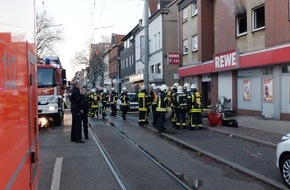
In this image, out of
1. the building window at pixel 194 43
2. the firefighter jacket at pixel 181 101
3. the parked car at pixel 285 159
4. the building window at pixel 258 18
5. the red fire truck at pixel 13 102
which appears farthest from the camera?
the building window at pixel 194 43

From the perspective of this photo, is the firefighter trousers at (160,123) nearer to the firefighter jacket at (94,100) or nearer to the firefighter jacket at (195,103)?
the firefighter jacket at (195,103)

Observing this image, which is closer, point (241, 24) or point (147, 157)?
point (147, 157)

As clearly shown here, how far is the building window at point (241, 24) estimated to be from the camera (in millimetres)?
22525

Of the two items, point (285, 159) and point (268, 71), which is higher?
point (268, 71)

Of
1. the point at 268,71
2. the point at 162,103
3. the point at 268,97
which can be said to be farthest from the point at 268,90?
the point at 162,103

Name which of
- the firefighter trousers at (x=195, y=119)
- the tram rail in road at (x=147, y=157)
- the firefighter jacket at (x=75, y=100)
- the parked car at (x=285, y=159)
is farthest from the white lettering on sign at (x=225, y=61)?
the parked car at (x=285, y=159)

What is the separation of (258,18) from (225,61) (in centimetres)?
353

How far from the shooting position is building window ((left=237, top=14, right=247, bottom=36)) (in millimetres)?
22525

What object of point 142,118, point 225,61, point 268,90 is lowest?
point 142,118

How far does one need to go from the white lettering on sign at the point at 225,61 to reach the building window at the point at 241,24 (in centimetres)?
140

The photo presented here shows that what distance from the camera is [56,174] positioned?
792cm

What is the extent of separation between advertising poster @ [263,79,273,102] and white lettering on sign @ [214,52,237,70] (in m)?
2.75

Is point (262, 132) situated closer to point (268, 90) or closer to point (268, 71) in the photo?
point (268, 90)

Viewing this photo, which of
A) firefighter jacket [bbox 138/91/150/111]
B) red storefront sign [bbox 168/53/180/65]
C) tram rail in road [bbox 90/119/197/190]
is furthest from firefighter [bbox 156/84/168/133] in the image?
red storefront sign [bbox 168/53/180/65]
